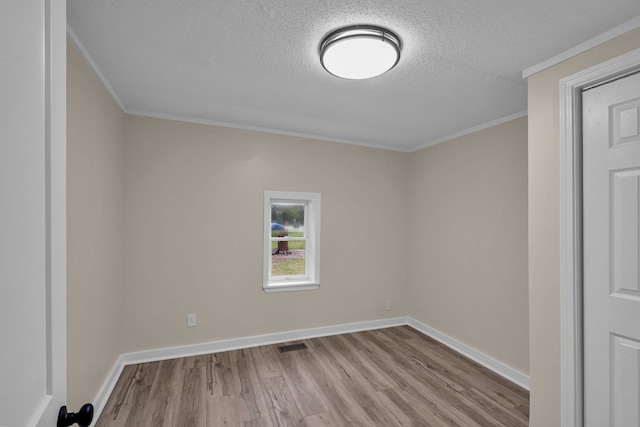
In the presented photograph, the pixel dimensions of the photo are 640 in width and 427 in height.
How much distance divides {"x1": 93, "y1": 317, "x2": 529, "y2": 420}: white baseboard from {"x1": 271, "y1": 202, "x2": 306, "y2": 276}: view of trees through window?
2.44ft

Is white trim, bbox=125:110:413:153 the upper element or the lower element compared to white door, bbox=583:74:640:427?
upper

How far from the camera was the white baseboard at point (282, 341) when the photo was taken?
261 cm

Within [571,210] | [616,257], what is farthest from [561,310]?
[571,210]

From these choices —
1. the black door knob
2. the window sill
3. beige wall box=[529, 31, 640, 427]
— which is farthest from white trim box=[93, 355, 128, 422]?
beige wall box=[529, 31, 640, 427]

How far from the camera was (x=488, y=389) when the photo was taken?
259cm

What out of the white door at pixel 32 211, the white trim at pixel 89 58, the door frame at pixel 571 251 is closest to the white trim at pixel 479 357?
the door frame at pixel 571 251

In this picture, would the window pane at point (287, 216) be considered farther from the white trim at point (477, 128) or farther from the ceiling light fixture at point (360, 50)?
the ceiling light fixture at point (360, 50)

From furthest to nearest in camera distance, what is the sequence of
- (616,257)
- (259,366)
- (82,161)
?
(259,366), (82,161), (616,257)

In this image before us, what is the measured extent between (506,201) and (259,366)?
9.48 feet

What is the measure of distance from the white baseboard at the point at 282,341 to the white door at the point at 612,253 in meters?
1.18

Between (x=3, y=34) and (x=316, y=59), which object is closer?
(x=3, y=34)

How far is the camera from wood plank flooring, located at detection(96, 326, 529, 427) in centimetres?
219

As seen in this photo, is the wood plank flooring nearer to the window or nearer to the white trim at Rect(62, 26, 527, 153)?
the window

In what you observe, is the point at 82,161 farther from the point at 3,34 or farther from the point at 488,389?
the point at 488,389
